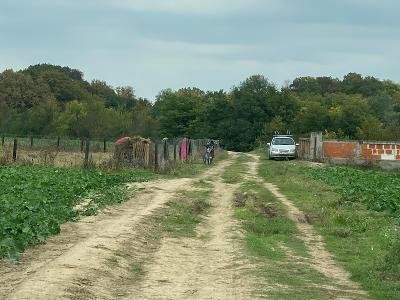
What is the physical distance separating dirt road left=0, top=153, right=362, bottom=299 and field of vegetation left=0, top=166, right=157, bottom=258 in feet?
0.99

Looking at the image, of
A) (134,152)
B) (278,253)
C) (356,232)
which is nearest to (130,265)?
(278,253)

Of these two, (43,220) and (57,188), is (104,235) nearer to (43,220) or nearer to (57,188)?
(43,220)

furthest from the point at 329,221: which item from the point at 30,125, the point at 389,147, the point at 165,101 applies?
the point at 165,101

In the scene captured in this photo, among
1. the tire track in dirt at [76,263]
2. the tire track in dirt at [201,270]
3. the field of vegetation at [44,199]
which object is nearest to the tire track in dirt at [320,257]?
the tire track in dirt at [201,270]

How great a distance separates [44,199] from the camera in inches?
632

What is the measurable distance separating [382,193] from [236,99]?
80284 millimetres

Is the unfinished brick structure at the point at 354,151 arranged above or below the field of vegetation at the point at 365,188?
above

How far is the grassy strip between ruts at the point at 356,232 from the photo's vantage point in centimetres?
1077

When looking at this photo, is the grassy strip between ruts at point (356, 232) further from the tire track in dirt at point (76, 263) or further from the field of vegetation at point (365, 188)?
the tire track in dirt at point (76, 263)

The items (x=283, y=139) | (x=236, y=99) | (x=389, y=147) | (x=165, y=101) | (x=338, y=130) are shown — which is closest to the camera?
(x=389, y=147)

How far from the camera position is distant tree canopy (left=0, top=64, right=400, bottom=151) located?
267 feet

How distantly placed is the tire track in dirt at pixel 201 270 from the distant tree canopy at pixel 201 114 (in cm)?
5725

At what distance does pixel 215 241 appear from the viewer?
14.2 meters

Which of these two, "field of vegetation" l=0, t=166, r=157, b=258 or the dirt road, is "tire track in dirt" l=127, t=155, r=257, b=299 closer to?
the dirt road
